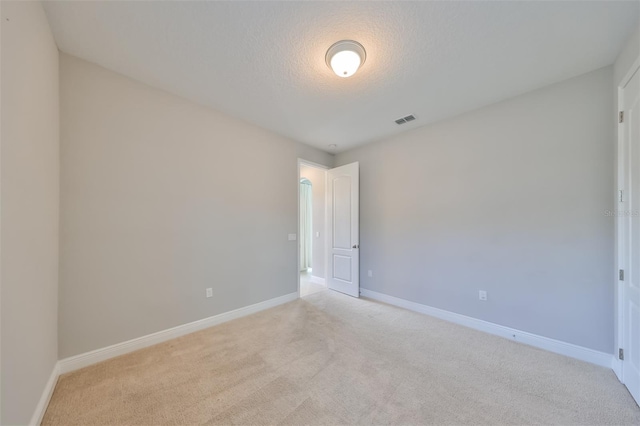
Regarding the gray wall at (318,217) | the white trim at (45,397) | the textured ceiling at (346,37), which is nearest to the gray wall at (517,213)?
the textured ceiling at (346,37)

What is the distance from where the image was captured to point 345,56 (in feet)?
6.07

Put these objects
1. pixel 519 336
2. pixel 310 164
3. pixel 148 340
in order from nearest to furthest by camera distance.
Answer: pixel 148 340 < pixel 519 336 < pixel 310 164

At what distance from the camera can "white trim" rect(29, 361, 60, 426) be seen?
1401 millimetres

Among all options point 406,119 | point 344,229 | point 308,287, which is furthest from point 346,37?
point 308,287

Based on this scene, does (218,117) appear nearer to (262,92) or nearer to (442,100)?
(262,92)

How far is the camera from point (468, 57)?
1969 mm

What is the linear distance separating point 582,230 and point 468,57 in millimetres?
1956

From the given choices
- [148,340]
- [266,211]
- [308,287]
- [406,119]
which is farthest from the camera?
[308,287]

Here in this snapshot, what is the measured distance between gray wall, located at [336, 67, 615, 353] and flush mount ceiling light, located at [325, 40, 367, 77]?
1857mm

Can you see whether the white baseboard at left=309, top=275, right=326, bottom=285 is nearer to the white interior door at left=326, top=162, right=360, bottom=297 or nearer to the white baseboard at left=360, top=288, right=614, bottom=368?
the white interior door at left=326, top=162, right=360, bottom=297

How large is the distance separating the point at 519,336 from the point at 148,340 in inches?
155

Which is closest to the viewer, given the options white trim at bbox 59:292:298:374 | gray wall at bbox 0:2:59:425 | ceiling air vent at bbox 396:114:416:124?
gray wall at bbox 0:2:59:425

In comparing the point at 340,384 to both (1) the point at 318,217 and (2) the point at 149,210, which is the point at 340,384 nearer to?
(2) the point at 149,210

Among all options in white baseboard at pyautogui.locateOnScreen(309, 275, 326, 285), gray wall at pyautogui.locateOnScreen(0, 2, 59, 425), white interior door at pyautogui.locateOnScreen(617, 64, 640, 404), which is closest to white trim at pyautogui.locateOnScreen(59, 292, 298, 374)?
gray wall at pyautogui.locateOnScreen(0, 2, 59, 425)
